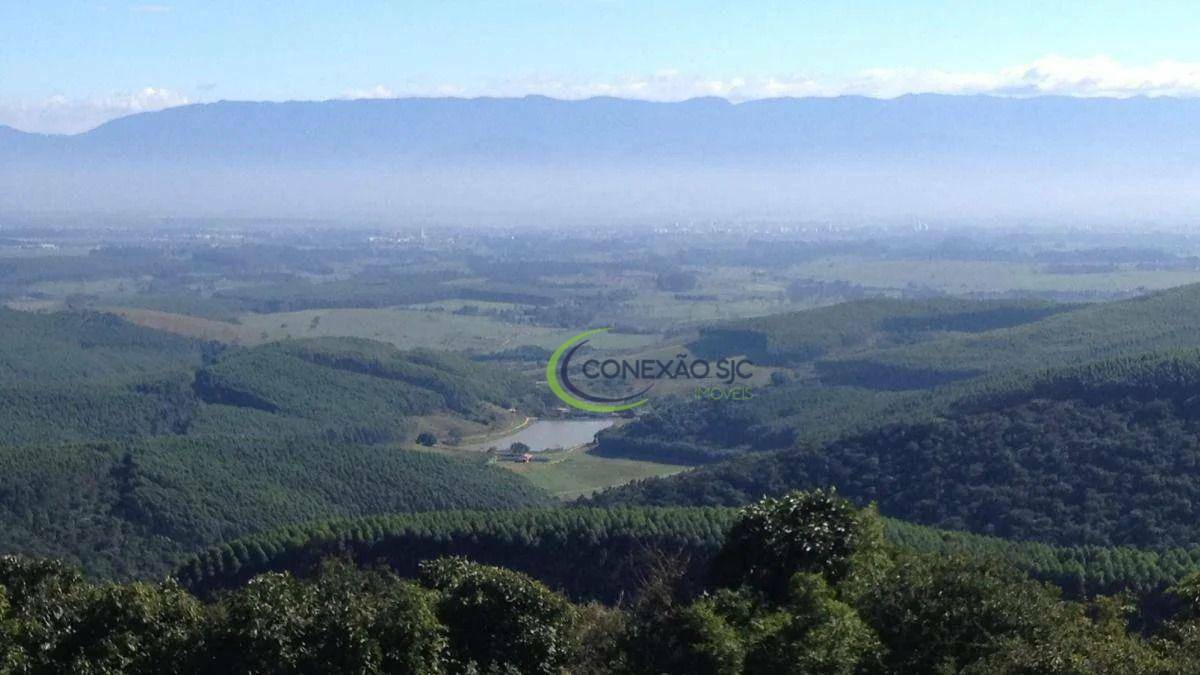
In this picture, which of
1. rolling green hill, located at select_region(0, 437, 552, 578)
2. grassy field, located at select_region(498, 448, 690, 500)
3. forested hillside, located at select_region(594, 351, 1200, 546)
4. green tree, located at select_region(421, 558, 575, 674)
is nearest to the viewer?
green tree, located at select_region(421, 558, 575, 674)

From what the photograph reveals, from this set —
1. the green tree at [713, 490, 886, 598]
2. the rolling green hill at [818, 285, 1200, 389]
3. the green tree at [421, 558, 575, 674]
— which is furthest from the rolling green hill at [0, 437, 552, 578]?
the green tree at [713, 490, 886, 598]

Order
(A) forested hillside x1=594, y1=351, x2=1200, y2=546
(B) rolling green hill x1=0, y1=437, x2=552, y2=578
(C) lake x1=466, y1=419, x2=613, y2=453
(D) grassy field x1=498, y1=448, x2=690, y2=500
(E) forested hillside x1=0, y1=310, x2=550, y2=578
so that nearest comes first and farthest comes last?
(A) forested hillside x1=594, y1=351, x2=1200, y2=546 → (B) rolling green hill x1=0, y1=437, x2=552, y2=578 → (E) forested hillside x1=0, y1=310, x2=550, y2=578 → (D) grassy field x1=498, y1=448, x2=690, y2=500 → (C) lake x1=466, y1=419, x2=613, y2=453

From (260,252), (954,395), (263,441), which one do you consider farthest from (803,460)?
(260,252)

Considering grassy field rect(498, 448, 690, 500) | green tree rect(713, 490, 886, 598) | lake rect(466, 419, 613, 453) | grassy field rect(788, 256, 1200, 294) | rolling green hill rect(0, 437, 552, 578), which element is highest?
green tree rect(713, 490, 886, 598)

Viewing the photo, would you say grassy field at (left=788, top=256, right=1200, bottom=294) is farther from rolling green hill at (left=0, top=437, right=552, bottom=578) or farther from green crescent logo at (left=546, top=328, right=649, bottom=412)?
rolling green hill at (left=0, top=437, right=552, bottom=578)

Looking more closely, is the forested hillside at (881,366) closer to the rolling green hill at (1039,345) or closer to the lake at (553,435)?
the rolling green hill at (1039,345)

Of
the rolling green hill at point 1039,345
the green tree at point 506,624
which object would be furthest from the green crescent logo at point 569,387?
the green tree at point 506,624

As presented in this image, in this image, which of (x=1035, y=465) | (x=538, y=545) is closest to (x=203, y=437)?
(x=538, y=545)

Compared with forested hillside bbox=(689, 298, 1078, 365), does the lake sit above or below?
below
